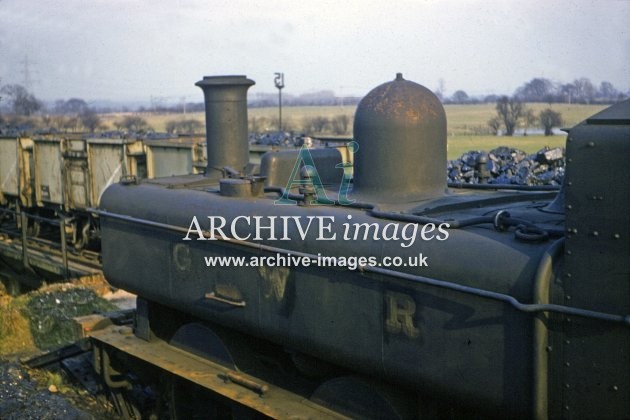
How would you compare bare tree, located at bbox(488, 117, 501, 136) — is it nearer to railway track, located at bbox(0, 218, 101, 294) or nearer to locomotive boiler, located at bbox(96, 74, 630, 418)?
railway track, located at bbox(0, 218, 101, 294)

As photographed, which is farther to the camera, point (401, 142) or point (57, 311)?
point (57, 311)

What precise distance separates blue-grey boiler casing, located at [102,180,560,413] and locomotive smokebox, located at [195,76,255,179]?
3.35ft

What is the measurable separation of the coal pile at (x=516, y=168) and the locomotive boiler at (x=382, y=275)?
5855 mm

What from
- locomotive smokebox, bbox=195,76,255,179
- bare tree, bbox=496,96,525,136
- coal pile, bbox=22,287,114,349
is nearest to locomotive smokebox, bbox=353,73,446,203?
locomotive smokebox, bbox=195,76,255,179

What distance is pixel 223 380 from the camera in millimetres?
5898

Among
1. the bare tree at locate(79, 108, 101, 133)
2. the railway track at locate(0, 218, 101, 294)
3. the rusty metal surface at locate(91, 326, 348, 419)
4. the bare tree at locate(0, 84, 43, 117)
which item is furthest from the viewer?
the bare tree at locate(79, 108, 101, 133)

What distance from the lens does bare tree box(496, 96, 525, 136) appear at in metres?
34.8

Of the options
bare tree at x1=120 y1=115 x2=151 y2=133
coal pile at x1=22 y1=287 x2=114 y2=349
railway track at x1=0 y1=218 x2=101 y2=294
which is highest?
bare tree at x1=120 y1=115 x2=151 y2=133

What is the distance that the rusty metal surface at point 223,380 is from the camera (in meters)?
5.30

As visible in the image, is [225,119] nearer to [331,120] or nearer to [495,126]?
[495,126]

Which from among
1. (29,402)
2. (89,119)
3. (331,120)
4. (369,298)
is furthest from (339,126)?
(369,298)

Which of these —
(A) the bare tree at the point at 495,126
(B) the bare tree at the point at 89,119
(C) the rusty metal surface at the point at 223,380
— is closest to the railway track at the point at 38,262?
(C) the rusty metal surface at the point at 223,380

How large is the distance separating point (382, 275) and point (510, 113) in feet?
119

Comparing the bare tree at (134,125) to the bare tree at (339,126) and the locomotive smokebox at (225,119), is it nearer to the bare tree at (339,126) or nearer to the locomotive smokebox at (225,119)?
the bare tree at (339,126)
